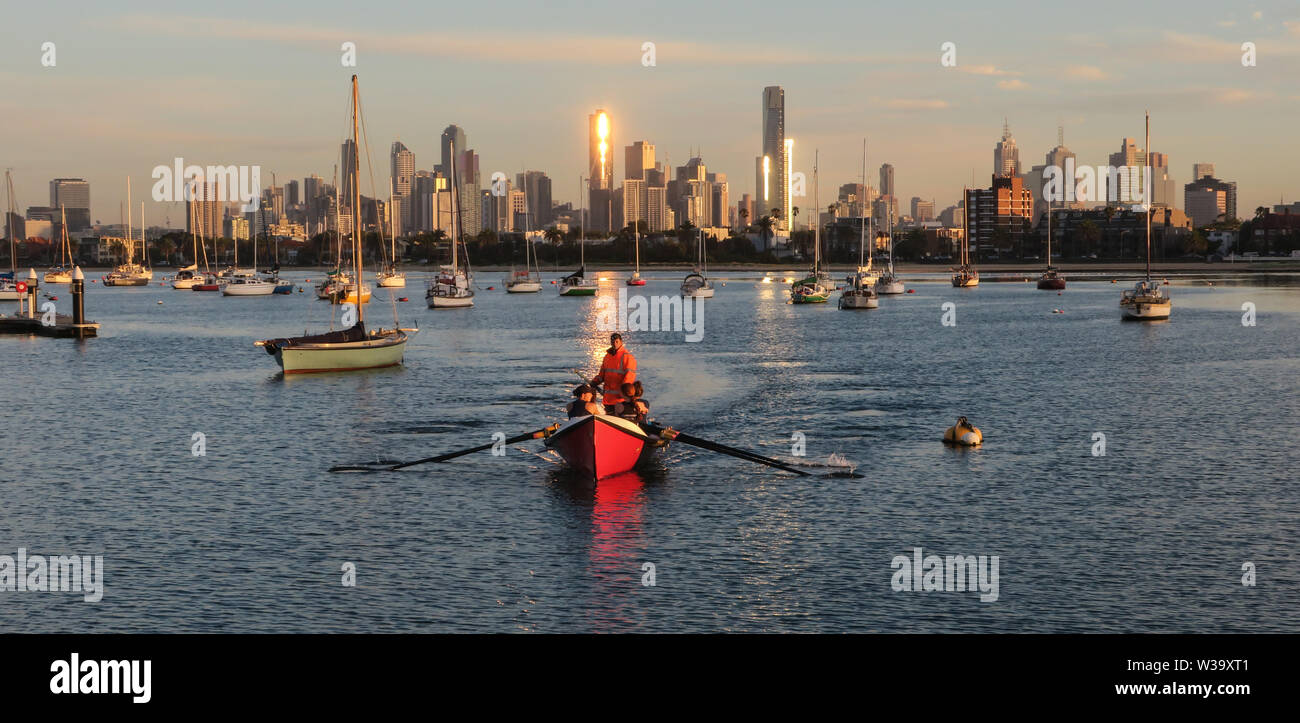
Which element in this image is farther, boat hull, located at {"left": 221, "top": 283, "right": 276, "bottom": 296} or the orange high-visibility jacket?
boat hull, located at {"left": 221, "top": 283, "right": 276, "bottom": 296}

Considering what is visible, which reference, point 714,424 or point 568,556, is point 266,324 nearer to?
point 714,424

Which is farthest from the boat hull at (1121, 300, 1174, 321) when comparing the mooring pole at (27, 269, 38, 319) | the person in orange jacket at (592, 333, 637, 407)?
the mooring pole at (27, 269, 38, 319)

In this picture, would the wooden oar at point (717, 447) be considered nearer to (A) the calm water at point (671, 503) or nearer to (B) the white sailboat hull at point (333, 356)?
(A) the calm water at point (671, 503)

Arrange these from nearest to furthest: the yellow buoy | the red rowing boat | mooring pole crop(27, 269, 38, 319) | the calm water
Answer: the calm water < the red rowing boat < the yellow buoy < mooring pole crop(27, 269, 38, 319)

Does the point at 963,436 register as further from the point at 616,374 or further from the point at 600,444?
the point at 600,444

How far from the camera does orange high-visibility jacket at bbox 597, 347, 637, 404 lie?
120 ft

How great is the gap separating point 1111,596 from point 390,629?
13671mm

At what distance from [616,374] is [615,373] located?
0.04 meters

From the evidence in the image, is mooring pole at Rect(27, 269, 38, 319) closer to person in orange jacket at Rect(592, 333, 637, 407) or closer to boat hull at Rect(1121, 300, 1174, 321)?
person in orange jacket at Rect(592, 333, 637, 407)

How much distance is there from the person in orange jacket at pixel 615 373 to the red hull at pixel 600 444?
3.91 feet

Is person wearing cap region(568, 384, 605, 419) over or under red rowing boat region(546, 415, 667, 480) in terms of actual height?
over

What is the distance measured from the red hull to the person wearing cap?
25cm
